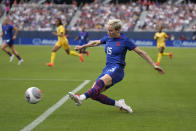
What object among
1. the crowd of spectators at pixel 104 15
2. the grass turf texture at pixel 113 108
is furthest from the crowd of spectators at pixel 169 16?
the grass turf texture at pixel 113 108

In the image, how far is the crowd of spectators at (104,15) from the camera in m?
50.8

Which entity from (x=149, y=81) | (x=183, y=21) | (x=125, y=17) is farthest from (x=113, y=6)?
(x=149, y=81)

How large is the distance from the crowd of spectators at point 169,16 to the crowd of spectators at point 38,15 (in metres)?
10.9

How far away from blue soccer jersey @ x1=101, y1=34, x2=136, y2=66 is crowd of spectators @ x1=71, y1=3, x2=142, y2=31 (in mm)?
41543

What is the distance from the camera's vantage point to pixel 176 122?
7.28m

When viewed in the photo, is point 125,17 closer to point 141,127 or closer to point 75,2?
point 75,2

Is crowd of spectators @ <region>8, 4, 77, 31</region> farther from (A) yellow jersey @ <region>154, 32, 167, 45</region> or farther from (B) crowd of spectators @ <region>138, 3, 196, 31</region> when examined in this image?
(A) yellow jersey @ <region>154, 32, 167, 45</region>

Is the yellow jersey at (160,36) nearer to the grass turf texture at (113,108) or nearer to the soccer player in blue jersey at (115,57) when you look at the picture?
the grass turf texture at (113,108)

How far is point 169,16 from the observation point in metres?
49.8

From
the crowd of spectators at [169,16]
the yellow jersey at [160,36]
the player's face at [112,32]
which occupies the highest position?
the player's face at [112,32]

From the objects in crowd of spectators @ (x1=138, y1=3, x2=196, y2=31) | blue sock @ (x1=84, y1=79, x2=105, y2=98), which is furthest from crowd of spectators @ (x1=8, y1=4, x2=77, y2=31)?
blue sock @ (x1=84, y1=79, x2=105, y2=98)

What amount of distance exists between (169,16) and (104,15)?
8763mm

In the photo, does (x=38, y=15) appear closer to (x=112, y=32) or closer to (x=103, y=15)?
(x=103, y=15)

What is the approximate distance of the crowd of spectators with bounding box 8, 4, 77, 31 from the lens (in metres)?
52.1
